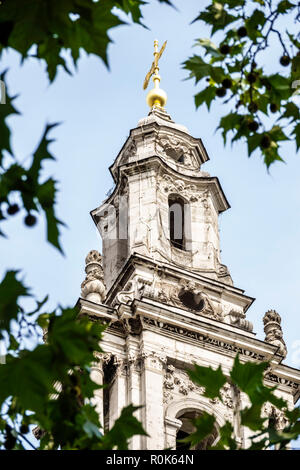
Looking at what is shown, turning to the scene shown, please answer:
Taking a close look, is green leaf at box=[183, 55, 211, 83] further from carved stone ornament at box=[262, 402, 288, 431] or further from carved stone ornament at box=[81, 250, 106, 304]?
carved stone ornament at box=[262, 402, 288, 431]

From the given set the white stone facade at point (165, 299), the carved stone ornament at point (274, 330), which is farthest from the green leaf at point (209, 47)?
the carved stone ornament at point (274, 330)

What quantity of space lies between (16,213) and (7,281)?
0.88 m

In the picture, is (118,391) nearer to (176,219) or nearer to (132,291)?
(132,291)

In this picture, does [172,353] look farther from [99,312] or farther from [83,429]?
[83,429]

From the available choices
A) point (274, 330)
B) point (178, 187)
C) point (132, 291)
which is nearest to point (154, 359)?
point (132, 291)

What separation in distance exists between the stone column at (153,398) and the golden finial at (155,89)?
16.7m

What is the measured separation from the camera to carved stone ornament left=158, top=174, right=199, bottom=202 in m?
37.2

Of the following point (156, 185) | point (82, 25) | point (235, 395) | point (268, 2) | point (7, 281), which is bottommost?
point (7, 281)

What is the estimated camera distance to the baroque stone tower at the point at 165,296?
29.3 meters

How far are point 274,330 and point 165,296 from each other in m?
4.09

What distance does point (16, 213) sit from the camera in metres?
8.28

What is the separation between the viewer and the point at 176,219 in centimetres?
3828
